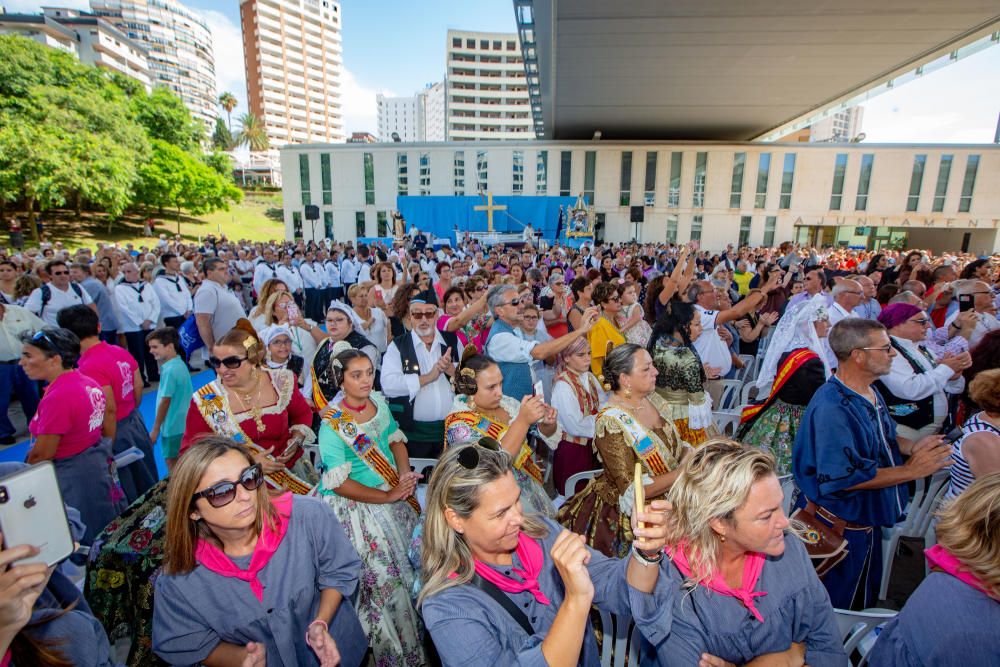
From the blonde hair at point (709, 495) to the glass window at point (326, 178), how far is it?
36003 millimetres

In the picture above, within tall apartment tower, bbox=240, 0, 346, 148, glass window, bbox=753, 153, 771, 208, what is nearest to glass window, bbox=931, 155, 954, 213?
glass window, bbox=753, 153, 771, 208

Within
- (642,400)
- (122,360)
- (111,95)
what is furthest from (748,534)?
(111,95)

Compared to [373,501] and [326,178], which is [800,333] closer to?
[373,501]

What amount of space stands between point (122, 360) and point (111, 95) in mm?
39126

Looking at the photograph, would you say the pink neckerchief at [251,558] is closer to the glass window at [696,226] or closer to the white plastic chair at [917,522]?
the white plastic chair at [917,522]

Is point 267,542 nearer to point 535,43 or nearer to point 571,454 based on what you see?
point 571,454

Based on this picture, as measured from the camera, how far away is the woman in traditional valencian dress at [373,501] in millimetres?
2320

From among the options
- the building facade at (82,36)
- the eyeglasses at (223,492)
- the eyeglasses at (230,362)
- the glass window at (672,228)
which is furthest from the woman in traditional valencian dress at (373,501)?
the building facade at (82,36)

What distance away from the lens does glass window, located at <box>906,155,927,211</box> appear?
102 ft

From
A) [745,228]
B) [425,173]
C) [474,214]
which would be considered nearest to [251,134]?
[425,173]

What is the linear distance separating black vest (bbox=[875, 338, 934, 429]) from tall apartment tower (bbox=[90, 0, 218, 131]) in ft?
339

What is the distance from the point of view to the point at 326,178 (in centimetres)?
3381

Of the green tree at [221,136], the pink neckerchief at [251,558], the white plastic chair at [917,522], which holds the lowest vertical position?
the white plastic chair at [917,522]

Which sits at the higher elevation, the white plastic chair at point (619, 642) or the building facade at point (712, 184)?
the building facade at point (712, 184)
